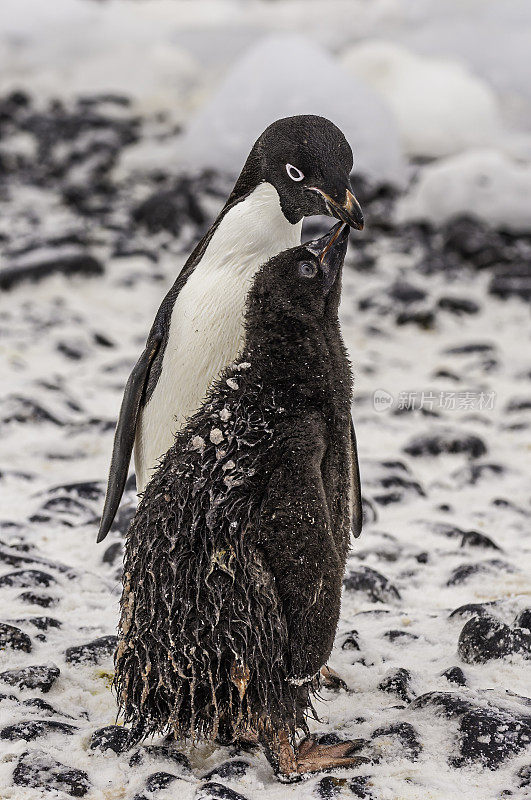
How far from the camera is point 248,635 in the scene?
7.29 feet

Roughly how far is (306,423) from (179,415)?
0.88 metres

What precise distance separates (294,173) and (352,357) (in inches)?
178

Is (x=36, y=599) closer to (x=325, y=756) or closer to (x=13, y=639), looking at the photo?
Result: (x=13, y=639)

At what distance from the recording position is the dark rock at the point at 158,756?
2373mm

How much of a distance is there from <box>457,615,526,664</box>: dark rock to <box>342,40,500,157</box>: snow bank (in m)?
11.5

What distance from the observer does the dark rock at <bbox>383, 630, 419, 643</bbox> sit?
3076 millimetres

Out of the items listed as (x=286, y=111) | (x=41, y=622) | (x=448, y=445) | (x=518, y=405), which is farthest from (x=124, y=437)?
(x=286, y=111)

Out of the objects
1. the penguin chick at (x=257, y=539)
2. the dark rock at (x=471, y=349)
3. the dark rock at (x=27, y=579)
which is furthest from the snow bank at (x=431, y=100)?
the penguin chick at (x=257, y=539)

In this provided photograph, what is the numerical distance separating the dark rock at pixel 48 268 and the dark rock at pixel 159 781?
5.87 m

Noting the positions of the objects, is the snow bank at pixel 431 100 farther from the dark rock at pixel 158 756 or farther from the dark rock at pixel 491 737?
the dark rock at pixel 158 756

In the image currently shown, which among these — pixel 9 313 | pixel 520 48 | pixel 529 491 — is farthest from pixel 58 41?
pixel 529 491

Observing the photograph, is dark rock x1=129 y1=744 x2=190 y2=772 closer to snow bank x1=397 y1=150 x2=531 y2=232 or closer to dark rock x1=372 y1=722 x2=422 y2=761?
dark rock x1=372 y1=722 x2=422 y2=761

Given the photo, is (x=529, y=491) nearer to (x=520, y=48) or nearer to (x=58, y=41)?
(x=520, y=48)

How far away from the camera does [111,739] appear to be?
2.42 meters
